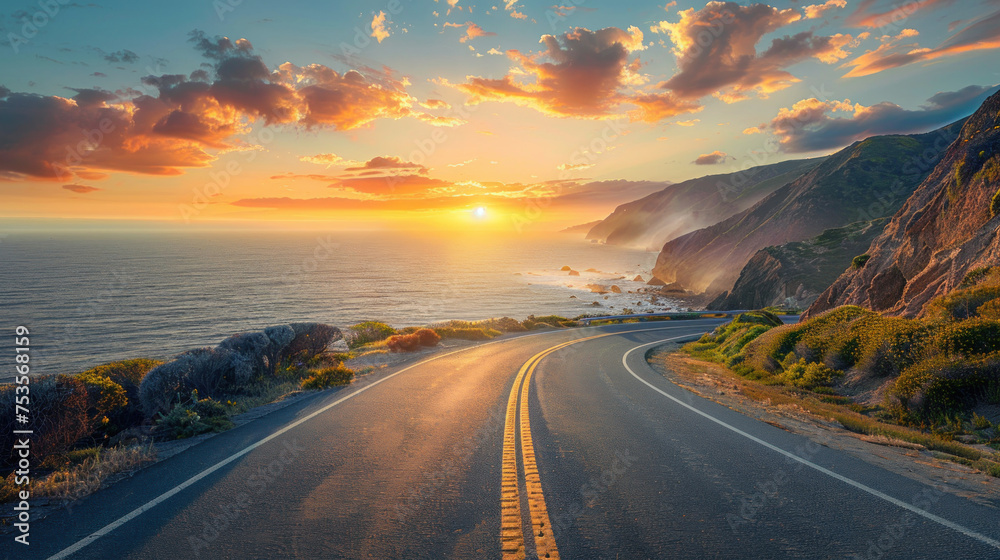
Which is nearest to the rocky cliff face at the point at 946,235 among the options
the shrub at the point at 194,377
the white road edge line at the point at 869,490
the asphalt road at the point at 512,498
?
the white road edge line at the point at 869,490

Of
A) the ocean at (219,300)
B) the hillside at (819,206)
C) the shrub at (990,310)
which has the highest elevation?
the hillside at (819,206)

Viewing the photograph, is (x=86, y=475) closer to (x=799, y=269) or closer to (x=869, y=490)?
(x=869, y=490)

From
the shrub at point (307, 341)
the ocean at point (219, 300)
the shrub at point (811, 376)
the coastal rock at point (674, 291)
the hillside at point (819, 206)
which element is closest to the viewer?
the shrub at point (811, 376)

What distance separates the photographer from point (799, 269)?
49062mm

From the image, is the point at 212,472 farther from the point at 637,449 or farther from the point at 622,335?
the point at 622,335

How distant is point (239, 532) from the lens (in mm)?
4082

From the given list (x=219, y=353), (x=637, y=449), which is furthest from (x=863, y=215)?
(x=219, y=353)

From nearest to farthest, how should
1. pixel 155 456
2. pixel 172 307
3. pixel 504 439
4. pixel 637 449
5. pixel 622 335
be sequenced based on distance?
1. pixel 155 456
2. pixel 637 449
3. pixel 504 439
4. pixel 622 335
5. pixel 172 307

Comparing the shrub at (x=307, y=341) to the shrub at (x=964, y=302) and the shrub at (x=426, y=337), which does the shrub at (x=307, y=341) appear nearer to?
the shrub at (x=426, y=337)

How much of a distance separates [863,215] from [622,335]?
60.6 m

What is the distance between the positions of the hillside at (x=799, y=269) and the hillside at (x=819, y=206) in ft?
33.9

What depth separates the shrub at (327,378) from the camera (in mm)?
11820

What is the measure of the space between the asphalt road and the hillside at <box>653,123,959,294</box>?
6512 cm

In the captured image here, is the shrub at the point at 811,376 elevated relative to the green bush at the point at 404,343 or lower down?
elevated
